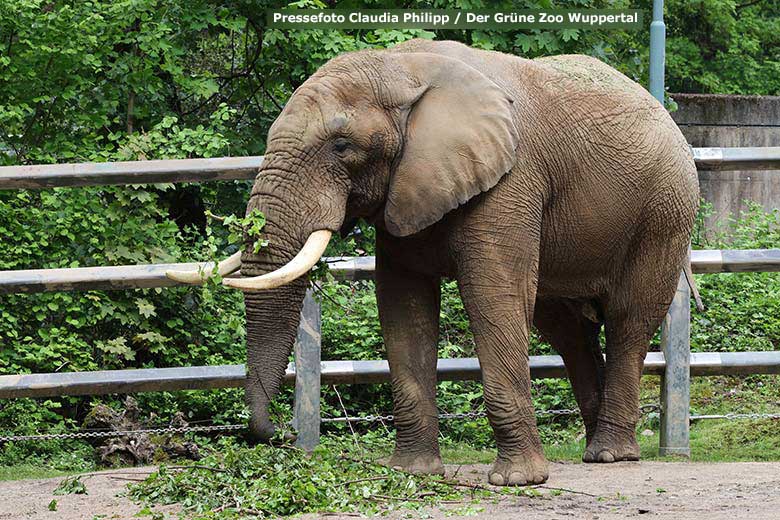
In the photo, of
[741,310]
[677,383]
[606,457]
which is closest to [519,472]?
[606,457]

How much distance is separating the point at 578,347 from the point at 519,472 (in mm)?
1604

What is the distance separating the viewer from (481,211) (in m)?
7.24

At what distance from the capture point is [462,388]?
35.5 feet

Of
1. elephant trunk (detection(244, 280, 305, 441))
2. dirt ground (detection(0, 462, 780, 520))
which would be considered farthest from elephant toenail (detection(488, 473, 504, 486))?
elephant trunk (detection(244, 280, 305, 441))

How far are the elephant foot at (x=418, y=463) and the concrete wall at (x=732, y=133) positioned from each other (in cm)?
1011

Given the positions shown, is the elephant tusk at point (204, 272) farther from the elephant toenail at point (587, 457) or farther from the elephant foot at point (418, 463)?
the elephant toenail at point (587, 457)

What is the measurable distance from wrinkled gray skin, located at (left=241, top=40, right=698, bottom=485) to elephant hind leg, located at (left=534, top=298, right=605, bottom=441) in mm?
334

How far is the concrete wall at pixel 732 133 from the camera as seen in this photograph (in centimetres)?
1745

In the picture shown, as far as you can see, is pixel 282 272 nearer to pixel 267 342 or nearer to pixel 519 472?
pixel 267 342

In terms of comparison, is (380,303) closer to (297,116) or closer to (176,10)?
(297,116)

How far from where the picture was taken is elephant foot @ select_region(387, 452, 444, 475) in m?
7.54

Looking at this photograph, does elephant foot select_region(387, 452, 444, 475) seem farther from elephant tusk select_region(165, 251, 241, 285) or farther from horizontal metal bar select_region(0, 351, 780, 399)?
elephant tusk select_region(165, 251, 241, 285)

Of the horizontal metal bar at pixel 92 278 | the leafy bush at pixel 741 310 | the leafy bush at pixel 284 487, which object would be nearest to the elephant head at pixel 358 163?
the leafy bush at pixel 284 487

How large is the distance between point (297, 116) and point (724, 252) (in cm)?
295
